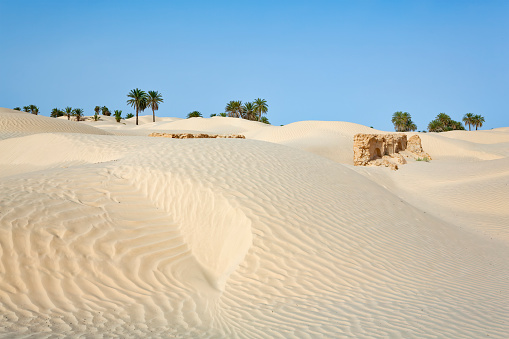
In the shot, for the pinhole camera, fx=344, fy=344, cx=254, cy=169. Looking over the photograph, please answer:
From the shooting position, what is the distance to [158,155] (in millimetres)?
9789

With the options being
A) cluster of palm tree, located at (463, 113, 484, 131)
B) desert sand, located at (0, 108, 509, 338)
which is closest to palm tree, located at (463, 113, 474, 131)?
cluster of palm tree, located at (463, 113, 484, 131)

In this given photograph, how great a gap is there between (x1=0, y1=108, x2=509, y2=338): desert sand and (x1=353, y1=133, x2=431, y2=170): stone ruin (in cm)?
1130

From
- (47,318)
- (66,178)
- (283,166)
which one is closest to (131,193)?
(66,178)

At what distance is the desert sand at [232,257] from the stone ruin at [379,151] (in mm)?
11304

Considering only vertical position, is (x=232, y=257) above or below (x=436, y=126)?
below

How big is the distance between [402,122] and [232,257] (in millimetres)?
70602

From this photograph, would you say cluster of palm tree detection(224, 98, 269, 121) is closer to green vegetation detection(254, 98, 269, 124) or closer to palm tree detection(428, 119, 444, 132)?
green vegetation detection(254, 98, 269, 124)

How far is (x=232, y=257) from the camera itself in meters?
5.89

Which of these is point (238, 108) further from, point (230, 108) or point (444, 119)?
point (444, 119)

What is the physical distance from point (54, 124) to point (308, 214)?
87.7 feet

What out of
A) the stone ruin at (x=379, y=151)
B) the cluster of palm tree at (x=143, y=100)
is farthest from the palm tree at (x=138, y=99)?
the stone ruin at (x=379, y=151)

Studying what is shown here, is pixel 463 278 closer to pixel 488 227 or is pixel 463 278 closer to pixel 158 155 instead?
pixel 488 227

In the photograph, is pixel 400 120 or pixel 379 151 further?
pixel 400 120

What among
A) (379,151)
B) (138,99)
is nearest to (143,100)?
(138,99)
